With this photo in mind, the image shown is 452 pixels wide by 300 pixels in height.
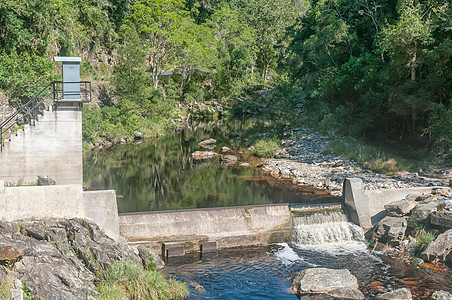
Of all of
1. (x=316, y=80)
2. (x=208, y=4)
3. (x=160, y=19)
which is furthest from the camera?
(x=208, y=4)

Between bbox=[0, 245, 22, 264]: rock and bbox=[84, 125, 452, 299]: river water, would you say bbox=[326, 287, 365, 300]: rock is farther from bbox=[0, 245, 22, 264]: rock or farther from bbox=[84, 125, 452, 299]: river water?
bbox=[0, 245, 22, 264]: rock

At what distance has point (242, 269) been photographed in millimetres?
14398

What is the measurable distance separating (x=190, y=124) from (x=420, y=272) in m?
40.2

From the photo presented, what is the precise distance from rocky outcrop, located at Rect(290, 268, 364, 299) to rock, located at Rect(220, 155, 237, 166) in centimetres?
1791

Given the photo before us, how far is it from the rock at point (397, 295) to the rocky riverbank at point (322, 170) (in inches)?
415

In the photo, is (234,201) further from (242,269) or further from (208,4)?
(208,4)

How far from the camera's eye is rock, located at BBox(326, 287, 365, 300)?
481 inches

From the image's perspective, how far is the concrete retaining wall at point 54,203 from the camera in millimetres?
12805

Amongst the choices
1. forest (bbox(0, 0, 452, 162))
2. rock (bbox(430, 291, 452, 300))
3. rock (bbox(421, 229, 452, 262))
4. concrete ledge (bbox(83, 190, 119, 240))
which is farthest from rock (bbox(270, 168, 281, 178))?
rock (bbox(430, 291, 452, 300))

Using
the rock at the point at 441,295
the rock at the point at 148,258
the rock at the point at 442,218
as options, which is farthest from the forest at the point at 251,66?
the rock at the point at 148,258

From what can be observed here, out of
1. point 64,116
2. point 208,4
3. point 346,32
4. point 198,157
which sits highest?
point 208,4

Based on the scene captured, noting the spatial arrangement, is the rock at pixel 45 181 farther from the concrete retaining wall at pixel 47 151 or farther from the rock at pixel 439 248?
the rock at pixel 439 248

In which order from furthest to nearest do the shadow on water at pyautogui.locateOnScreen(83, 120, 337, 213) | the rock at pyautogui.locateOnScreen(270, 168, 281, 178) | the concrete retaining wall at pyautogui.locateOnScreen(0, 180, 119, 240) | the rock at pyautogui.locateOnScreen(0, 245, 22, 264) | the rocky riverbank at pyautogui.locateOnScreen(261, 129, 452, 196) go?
the rock at pyautogui.locateOnScreen(270, 168, 281, 178) → the rocky riverbank at pyautogui.locateOnScreen(261, 129, 452, 196) → the shadow on water at pyautogui.locateOnScreen(83, 120, 337, 213) → the concrete retaining wall at pyautogui.locateOnScreen(0, 180, 119, 240) → the rock at pyautogui.locateOnScreen(0, 245, 22, 264)

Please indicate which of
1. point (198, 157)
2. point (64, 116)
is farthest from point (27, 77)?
point (64, 116)
